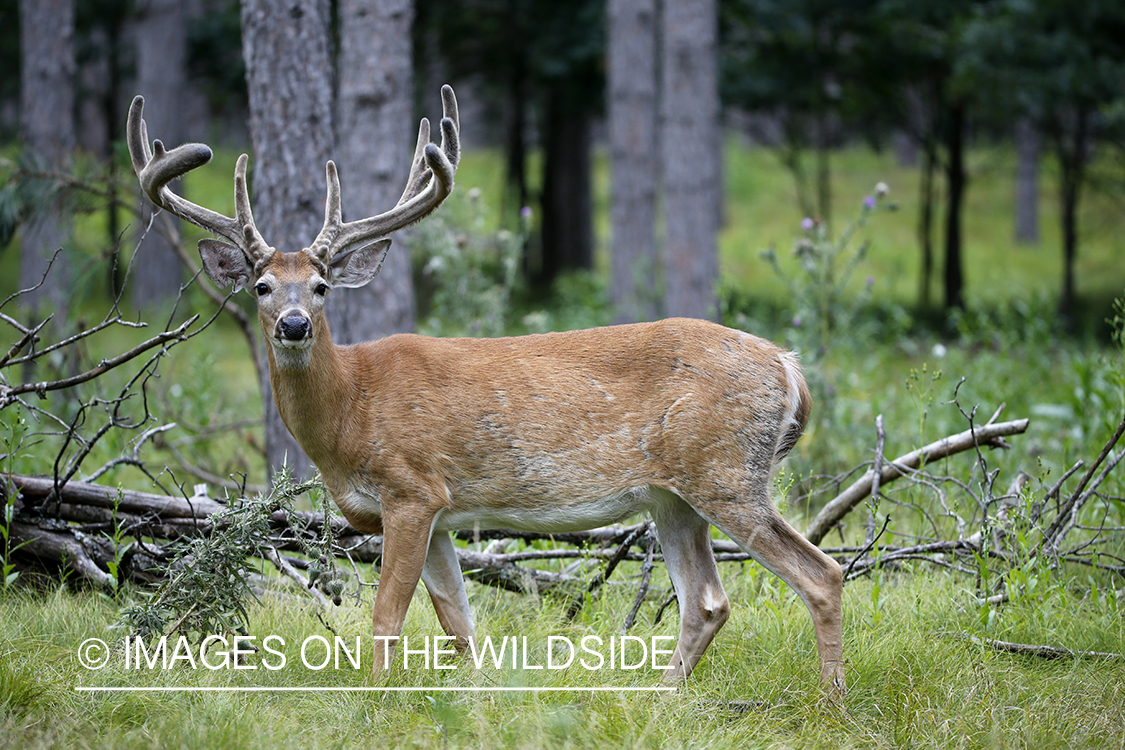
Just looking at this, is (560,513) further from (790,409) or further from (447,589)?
(790,409)

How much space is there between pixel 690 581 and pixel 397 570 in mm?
1236

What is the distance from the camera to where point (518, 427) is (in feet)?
13.3

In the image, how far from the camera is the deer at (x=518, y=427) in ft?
12.9

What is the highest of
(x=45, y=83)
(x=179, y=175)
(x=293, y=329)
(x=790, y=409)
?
(x=45, y=83)

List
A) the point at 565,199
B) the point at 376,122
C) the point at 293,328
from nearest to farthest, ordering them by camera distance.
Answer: the point at 293,328
the point at 376,122
the point at 565,199

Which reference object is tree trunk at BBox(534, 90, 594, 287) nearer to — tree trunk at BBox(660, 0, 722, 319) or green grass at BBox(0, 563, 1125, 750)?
tree trunk at BBox(660, 0, 722, 319)

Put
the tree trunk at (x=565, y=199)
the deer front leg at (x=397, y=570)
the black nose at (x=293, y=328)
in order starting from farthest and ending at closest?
the tree trunk at (x=565, y=199)
the deer front leg at (x=397, y=570)
the black nose at (x=293, y=328)

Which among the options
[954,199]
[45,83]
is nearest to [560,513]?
[45,83]

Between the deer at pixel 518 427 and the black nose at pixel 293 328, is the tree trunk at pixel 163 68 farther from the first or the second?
the black nose at pixel 293 328

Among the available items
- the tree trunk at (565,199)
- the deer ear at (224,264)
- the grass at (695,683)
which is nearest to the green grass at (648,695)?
the grass at (695,683)

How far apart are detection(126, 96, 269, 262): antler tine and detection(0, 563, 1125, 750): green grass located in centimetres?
162

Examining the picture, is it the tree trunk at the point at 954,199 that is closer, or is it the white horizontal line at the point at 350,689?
the white horizontal line at the point at 350,689

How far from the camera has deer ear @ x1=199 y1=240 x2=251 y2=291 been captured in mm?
4070

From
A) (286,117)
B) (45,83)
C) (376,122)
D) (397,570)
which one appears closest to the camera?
(397,570)
